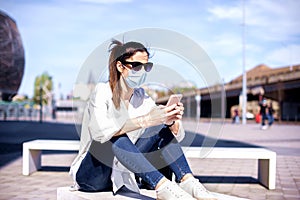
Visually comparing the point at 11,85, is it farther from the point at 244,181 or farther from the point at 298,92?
the point at 298,92

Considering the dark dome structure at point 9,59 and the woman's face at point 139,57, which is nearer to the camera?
the woman's face at point 139,57

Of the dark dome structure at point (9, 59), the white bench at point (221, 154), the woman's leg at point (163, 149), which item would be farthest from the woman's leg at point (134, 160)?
the dark dome structure at point (9, 59)

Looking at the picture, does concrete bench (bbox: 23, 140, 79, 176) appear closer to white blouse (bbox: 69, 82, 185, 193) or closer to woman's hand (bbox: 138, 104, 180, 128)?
white blouse (bbox: 69, 82, 185, 193)

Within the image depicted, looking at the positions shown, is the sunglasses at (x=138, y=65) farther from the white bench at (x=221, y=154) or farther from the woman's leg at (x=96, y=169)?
the white bench at (x=221, y=154)

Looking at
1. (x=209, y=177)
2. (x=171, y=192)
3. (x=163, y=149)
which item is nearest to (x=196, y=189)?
(x=171, y=192)

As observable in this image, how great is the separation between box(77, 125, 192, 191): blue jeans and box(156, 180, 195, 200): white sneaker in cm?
7

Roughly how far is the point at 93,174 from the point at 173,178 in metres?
0.61

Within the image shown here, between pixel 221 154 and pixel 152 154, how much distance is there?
2.43 m

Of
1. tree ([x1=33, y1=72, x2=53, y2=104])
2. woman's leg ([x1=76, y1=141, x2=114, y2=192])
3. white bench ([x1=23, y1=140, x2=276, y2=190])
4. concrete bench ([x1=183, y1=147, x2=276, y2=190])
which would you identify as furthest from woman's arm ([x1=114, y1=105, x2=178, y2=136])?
tree ([x1=33, y1=72, x2=53, y2=104])

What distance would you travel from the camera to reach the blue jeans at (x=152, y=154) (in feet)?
9.28

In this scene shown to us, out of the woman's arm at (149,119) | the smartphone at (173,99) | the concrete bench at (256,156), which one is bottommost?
the concrete bench at (256,156)

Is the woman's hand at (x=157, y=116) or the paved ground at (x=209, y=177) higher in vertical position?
the woman's hand at (x=157, y=116)

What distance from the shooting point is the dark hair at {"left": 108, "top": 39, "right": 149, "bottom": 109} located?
3039mm

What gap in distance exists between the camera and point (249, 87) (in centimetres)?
5169
